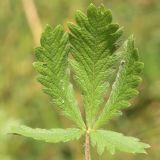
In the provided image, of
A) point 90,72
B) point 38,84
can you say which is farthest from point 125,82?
point 38,84

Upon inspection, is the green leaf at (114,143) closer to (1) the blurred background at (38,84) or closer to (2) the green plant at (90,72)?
(2) the green plant at (90,72)

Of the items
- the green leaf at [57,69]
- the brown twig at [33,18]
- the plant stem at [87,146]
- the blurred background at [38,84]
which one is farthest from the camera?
the brown twig at [33,18]

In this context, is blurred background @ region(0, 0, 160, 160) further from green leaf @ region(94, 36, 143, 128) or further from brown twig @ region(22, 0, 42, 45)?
green leaf @ region(94, 36, 143, 128)

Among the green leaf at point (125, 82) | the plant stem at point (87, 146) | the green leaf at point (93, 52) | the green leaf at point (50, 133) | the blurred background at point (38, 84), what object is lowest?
the plant stem at point (87, 146)

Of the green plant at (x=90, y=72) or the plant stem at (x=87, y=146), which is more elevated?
the green plant at (x=90, y=72)

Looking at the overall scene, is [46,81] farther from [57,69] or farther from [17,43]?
[17,43]

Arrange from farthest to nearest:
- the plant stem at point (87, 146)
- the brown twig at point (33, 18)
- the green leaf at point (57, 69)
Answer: the brown twig at point (33, 18) → the green leaf at point (57, 69) → the plant stem at point (87, 146)

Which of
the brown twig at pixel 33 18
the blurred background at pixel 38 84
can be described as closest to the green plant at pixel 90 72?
the blurred background at pixel 38 84
